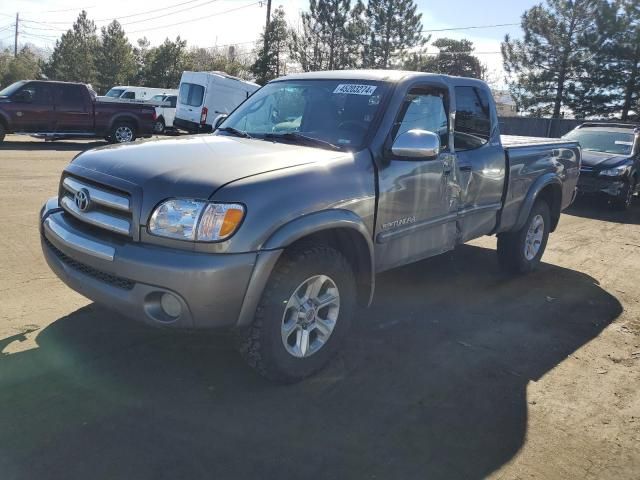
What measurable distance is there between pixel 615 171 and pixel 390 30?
31.5 m

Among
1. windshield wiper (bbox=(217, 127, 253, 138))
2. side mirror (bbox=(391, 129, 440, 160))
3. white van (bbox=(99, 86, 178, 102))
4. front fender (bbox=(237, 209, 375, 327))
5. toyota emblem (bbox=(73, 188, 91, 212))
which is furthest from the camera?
white van (bbox=(99, 86, 178, 102))

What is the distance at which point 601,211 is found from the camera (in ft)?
36.9

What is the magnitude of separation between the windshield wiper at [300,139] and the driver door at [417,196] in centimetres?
43

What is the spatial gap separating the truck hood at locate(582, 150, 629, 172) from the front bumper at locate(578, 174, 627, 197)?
0.34 m

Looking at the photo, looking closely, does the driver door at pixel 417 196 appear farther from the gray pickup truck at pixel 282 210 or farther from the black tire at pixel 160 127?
the black tire at pixel 160 127

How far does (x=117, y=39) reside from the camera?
4341 cm

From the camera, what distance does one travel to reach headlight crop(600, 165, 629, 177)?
36.3 ft

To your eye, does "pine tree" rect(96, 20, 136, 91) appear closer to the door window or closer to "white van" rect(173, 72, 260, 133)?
"white van" rect(173, 72, 260, 133)

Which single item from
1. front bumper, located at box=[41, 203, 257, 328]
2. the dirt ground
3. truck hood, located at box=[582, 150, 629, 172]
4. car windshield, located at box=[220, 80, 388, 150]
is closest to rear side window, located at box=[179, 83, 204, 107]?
truck hood, located at box=[582, 150, 629, 172]

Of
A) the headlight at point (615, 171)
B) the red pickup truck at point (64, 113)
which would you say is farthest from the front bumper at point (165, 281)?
the red pickup truck at point (64, 113)

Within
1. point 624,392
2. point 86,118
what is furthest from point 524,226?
point 86,118

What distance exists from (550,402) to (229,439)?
2018 millimetres

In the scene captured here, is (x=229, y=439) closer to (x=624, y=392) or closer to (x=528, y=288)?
(x=624, y=392)

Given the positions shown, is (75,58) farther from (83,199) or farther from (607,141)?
(83,199)
